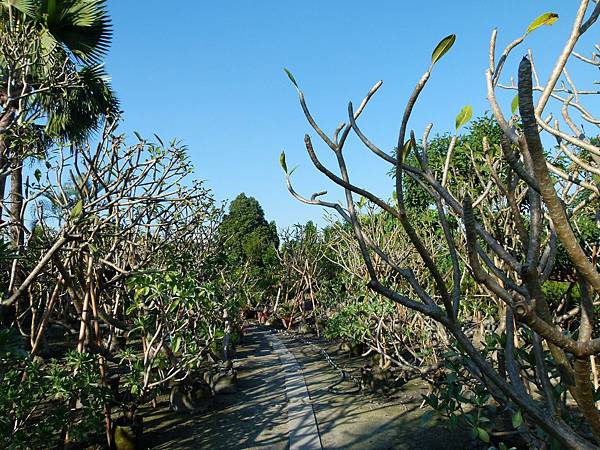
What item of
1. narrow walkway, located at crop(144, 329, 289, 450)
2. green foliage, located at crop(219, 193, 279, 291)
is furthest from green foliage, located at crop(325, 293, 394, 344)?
green foliage, located at crop(219, 193, 279, 291)

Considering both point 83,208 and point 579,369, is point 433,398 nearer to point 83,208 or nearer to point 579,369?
point 579,369

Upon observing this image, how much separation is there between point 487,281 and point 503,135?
0.40 metres

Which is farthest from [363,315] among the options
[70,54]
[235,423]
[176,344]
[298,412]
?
[70,54]

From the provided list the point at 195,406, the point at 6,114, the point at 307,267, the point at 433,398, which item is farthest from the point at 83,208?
the point at 307,267

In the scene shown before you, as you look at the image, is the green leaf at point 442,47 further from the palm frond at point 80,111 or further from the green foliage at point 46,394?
the palm frond at point 80,111

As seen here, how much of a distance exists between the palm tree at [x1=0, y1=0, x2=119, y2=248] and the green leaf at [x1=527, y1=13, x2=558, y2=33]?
178 inches

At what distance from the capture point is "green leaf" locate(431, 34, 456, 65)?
1.02 metres

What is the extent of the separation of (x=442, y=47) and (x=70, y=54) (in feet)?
26.2

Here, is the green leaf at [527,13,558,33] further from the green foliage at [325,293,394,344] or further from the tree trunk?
the green foliage at [325,293,394,344]

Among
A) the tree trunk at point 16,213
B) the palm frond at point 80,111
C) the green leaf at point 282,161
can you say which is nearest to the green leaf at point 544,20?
the green leaf at point 282,161

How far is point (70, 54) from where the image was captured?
7629 mm

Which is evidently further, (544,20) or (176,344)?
(176,344)

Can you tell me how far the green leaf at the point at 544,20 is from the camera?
41.1 inches

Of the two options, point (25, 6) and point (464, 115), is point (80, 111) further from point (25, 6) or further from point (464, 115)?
point (464, 115)
